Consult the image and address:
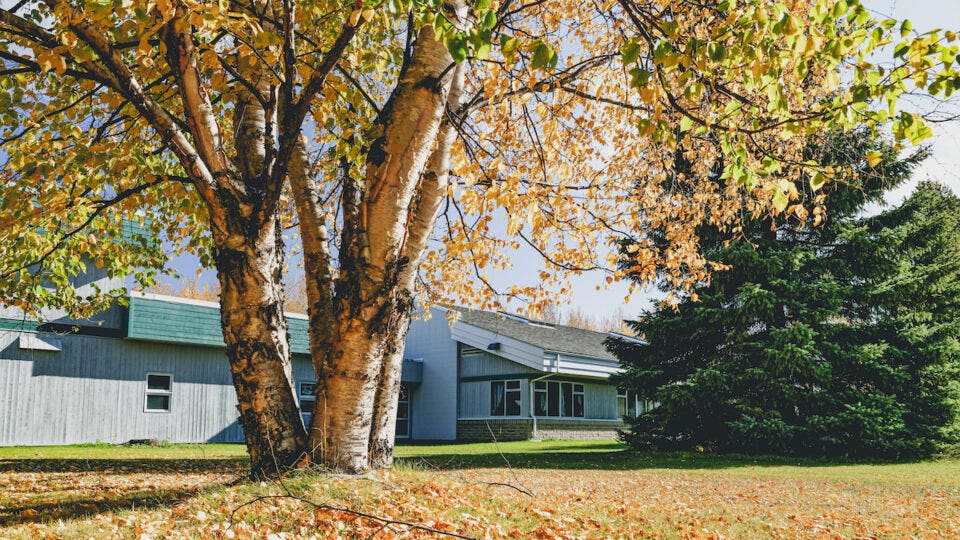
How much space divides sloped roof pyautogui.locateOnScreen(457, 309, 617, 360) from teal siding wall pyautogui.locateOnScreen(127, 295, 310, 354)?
28.6ft

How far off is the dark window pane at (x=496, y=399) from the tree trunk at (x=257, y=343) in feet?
66.4

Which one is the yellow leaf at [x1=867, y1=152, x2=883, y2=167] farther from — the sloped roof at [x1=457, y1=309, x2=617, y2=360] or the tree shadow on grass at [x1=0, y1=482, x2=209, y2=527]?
the sloped roof at [x1=457, y1=309, x2=617, y2=360]

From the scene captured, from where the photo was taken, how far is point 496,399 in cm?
2580

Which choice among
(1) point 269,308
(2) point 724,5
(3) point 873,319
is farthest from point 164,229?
(3) point 873,319

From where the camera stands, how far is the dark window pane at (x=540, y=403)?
24938 millimetres

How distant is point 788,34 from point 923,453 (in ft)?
54.1

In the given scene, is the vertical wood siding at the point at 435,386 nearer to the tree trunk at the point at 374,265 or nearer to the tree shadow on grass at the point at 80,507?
the tree shadow on grass at the point at 80,507

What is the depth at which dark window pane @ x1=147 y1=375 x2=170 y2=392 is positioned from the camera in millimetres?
19933

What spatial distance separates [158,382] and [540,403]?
13265 millimetres

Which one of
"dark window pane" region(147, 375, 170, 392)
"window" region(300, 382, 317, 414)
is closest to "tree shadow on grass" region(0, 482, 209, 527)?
"dark window pane" region(147, 375, 170, 392)

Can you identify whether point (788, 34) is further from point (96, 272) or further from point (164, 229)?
point (96, 272)

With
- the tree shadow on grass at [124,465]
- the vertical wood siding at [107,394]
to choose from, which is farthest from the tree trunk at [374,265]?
the vertical wood siding at [107,394]

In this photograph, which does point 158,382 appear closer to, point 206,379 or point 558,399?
point 206,379

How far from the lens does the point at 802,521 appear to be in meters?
7.17
